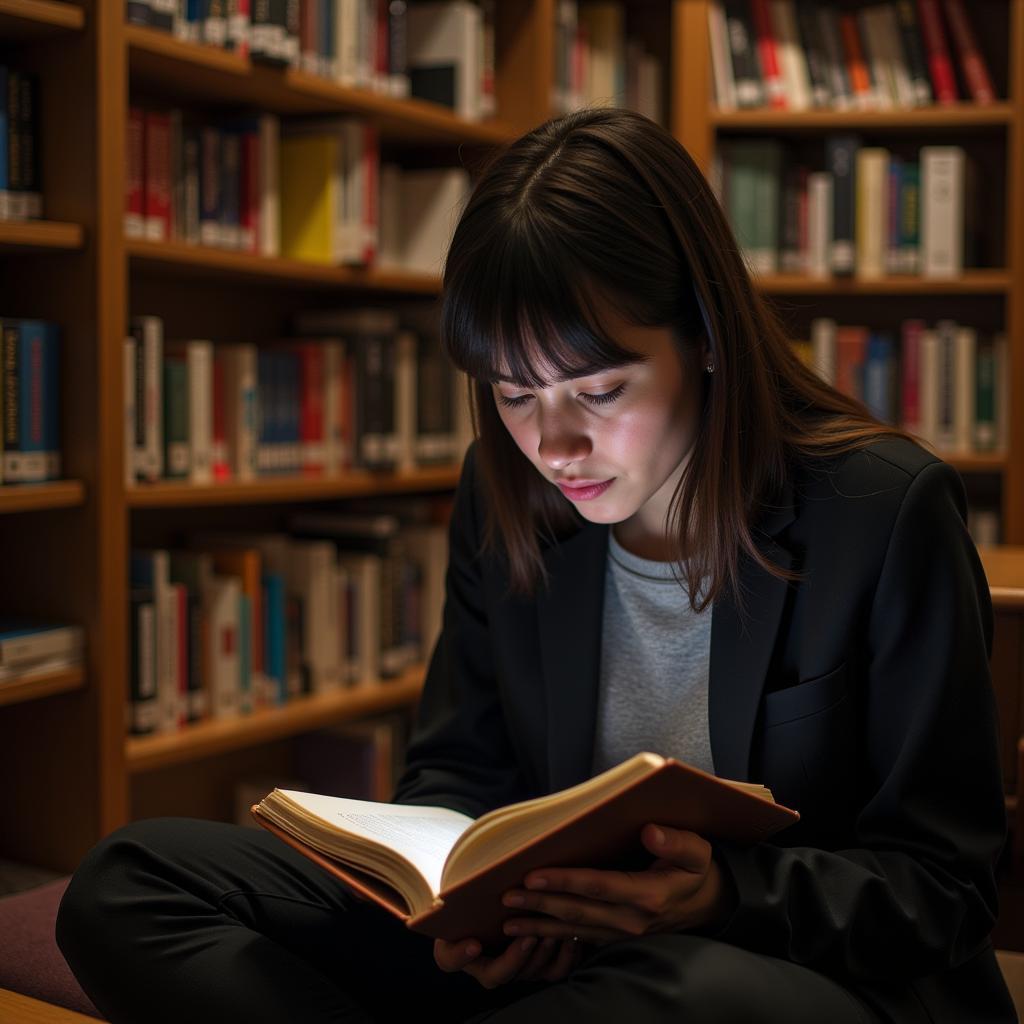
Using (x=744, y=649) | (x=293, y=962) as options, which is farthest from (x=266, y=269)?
(x=293, y=962)

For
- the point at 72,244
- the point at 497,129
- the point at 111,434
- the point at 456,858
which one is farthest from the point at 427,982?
the point at 497,129

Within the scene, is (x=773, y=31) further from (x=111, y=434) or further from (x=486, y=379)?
(x=486, y=379)

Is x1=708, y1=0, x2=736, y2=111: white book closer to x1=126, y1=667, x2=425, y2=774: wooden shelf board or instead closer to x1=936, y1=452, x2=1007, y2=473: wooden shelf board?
x1=936, y1=452, x2=1007, y2=473: wooden shelf board

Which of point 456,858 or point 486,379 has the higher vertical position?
point 486,379

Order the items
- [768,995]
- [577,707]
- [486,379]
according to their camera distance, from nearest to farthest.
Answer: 1. [768,995]
2. [486,379]
3. [577,707]

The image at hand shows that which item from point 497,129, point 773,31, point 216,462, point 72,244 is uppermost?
point 773,31

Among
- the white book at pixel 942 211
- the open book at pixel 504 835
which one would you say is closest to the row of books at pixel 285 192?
the white book at pixel 942 211

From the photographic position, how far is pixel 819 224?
2.92 metres

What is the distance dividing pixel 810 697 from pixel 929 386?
6.18ft

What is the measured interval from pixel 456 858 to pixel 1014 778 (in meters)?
0.78

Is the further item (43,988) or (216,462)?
(216,462)

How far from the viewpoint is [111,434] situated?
189 cm

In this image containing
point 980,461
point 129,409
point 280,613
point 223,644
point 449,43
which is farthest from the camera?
point 980,461

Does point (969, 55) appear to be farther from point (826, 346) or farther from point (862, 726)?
point (862, 726)
